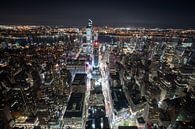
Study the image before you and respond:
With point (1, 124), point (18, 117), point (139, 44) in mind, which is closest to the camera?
point (1, 124)

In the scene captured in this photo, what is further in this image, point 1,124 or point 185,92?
point 185,92

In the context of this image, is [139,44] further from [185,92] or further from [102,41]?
[185,92]

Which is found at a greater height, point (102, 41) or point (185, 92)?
point (102, 41)

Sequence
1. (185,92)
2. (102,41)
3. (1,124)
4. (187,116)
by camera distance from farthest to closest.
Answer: (102,41), (185,92), (187,116), (1,124)

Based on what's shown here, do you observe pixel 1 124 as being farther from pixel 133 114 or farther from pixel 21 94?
pixel 133 114

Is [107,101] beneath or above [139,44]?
beneath

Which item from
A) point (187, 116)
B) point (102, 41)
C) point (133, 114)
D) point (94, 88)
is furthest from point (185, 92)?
point (102, 41)

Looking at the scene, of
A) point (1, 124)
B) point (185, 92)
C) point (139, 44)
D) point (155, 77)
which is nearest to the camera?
point (1, 124)

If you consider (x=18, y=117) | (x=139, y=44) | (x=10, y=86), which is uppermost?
(x=139, y=44)

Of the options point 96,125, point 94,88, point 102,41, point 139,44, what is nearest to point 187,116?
point 96,125

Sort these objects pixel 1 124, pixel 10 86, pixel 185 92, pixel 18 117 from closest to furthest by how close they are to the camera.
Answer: pixel 1 124 < pixel 18 117 < pixel 185 92 < pixel 10 86
